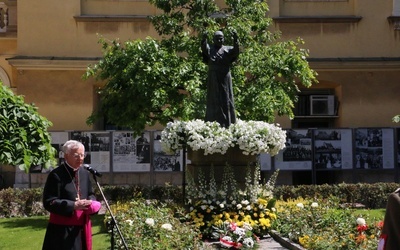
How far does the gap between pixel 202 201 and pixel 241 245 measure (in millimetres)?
1810

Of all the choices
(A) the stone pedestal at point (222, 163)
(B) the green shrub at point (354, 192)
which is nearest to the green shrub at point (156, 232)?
(A) the stone pedestal at point (222, 163)

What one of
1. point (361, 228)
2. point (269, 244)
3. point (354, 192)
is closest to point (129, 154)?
point (354, 192)

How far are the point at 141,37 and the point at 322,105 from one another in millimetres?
7193

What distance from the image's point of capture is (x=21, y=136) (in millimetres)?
9492

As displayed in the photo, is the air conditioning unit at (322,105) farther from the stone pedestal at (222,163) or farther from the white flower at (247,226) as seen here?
the white flower at (247,226)

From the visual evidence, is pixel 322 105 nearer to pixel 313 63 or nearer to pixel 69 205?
pixel 313 63

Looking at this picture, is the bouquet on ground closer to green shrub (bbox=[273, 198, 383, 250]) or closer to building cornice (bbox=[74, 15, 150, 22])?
green shrub (bbox=[273, 198, 383, 250])

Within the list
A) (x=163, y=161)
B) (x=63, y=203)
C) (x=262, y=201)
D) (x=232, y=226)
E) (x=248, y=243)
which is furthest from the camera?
(x=163, y=161)

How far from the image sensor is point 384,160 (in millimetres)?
22141

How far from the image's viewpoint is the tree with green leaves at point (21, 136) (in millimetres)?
9297

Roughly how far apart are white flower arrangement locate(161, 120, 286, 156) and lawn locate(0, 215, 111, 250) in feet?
7.16

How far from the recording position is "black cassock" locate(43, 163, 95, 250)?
706 cm

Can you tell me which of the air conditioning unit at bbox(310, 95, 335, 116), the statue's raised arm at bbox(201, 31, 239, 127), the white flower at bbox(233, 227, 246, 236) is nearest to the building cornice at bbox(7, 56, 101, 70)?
the air conditioning unit at bbox(310, 95, 335, 116)

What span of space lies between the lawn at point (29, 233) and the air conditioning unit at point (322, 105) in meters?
11.4
